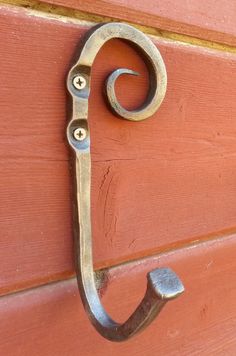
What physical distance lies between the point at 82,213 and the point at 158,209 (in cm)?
12

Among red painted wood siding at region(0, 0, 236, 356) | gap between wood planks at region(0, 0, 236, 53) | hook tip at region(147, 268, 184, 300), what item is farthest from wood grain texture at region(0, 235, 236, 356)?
gap between wood planks at region(0, 0, 236, 53)

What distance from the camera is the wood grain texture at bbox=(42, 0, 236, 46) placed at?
47cm

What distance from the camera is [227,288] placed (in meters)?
0.66

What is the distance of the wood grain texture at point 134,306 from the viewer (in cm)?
44

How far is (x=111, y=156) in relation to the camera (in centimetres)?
49

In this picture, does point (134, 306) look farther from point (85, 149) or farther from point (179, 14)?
point (179, 14)

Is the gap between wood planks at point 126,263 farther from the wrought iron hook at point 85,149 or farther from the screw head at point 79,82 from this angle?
the screw head at point 79,82

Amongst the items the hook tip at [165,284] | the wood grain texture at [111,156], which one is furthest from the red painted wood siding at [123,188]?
the hook tip at [165,284]

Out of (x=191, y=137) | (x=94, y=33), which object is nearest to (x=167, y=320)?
(x=191, y=137)

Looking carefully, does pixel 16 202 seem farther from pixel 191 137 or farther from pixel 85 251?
pixel 191 137

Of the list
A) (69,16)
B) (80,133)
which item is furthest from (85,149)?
(69,16)

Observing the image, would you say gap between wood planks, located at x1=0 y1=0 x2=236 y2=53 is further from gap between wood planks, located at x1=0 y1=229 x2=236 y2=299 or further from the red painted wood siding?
gap between wood planks, located at x1=0 y1=229 x2=236 y2=299

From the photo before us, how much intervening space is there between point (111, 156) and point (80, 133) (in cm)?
5

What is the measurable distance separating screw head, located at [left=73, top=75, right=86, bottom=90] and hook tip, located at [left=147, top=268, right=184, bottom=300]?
0.19 metres
